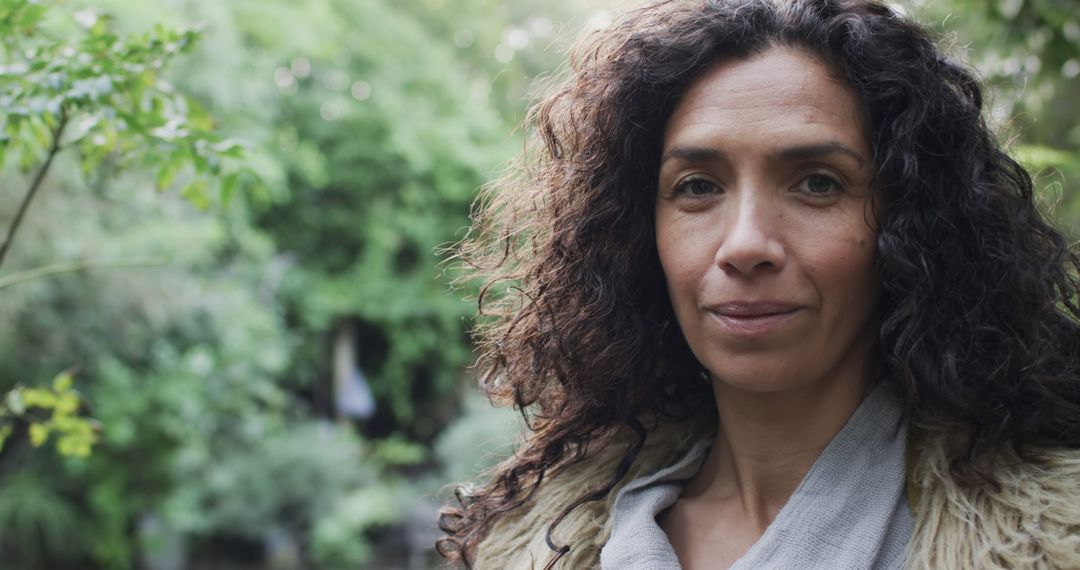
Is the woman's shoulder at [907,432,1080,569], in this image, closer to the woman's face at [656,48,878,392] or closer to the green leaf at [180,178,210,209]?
the woman's face at [656,48,878,392]

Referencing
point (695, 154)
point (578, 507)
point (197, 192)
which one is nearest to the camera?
point (695, 154)

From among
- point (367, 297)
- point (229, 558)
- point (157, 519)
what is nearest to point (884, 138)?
point (157, 519)

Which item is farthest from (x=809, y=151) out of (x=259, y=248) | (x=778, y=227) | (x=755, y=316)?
(x=259, y=248)

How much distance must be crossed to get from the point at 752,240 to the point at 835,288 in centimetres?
14

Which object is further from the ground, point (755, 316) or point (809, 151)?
point (809, 151)

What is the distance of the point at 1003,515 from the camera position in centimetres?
144

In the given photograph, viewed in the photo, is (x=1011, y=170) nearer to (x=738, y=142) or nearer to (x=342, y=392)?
(x=738, y=142)

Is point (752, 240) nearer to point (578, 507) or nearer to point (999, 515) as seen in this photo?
point (999, 515)

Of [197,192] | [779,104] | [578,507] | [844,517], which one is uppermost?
[197,192]

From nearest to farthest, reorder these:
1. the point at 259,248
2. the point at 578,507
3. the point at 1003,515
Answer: the point at 1003,515 < the point at 578,507 < the point at 259,248

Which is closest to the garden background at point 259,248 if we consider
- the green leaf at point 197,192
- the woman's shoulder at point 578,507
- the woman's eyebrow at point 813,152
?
the green leaf at point 197,192

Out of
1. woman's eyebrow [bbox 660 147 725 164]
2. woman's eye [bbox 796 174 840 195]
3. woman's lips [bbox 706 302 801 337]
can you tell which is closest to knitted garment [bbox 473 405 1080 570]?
woman's lips [bbox 706 302 801 337]

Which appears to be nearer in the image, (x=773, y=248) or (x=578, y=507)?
(x=773, y=248)

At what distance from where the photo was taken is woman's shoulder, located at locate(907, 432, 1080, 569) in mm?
1393
